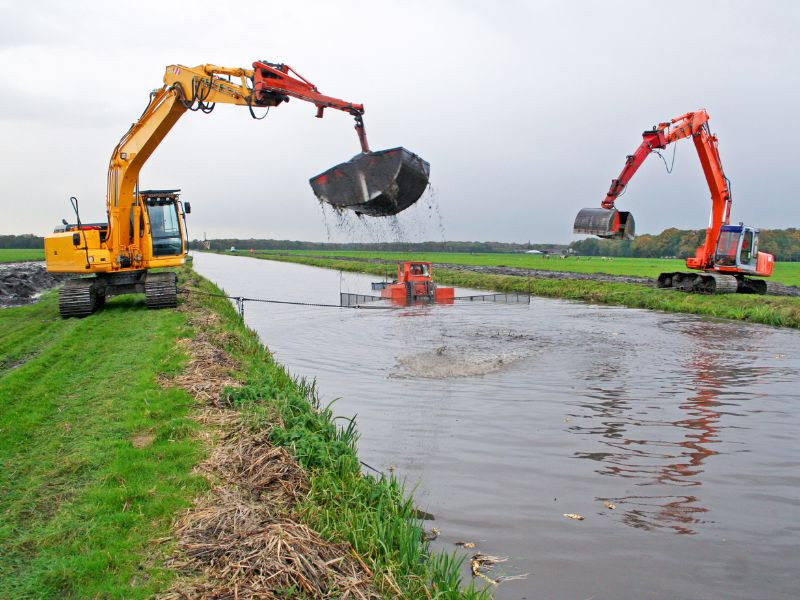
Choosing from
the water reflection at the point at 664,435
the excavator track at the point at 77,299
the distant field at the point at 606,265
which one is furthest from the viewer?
the distant field at the point at 606,265

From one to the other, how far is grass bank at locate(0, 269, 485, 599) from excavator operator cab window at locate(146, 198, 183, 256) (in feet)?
24.1

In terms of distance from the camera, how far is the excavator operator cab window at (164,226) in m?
17.6

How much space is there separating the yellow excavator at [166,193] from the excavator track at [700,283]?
55.2 ft

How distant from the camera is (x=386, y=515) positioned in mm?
5242

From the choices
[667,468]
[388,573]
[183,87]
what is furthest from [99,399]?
[183,87]

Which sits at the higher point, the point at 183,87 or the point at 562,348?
the point at 183,87

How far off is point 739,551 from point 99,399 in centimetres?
754

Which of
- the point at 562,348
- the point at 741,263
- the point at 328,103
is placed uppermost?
the point at 328,103

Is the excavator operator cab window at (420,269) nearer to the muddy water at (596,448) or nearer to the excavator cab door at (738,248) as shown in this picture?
the muddy water at (596,448)

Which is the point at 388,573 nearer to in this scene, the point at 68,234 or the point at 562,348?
the point at 562,348

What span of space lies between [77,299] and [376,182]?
29.8 ft

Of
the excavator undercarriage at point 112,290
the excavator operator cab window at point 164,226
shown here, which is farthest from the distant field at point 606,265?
the excavator undercarriage at point 112,290

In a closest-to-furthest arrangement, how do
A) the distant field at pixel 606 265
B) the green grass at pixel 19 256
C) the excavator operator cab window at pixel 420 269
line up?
1. the excavator operator cab window at pixel 420 269
2. the distant field at pixel 606 265
3. the green grass at pixel 19 256

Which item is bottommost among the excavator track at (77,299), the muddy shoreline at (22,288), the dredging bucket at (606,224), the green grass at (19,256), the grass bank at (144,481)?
A: the green grass at (19,256)
